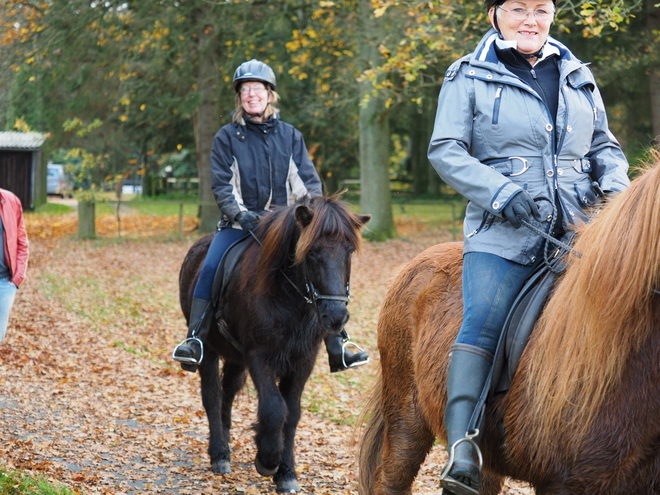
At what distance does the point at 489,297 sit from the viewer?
3406 millimetres

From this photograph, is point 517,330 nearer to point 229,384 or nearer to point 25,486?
point 25,486

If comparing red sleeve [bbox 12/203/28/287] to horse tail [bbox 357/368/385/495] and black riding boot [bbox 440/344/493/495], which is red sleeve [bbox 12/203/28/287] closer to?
horse tail [bbox 357/368/385/495]

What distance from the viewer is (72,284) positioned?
53.3 feet

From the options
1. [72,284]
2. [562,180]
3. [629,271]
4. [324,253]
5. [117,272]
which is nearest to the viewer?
[629,271]

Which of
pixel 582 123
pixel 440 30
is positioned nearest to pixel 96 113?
pixel 440 30

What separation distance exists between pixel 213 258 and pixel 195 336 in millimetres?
638

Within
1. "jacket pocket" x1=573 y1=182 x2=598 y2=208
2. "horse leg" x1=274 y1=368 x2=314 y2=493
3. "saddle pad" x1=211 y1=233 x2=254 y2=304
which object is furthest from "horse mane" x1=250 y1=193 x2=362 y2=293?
"jacket pocket" x1=573 y1=182 x2=598 y2=208

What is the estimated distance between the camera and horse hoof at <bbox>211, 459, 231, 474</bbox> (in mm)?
6406

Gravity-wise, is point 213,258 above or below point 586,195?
below

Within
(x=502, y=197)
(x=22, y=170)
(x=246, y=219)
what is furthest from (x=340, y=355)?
(x=22, y=170)

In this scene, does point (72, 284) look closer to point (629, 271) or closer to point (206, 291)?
point (206, 291)

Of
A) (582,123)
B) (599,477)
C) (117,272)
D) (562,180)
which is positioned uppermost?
(582,123)

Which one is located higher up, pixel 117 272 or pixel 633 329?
pixel 633 329

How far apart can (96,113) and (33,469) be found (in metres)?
19.9
